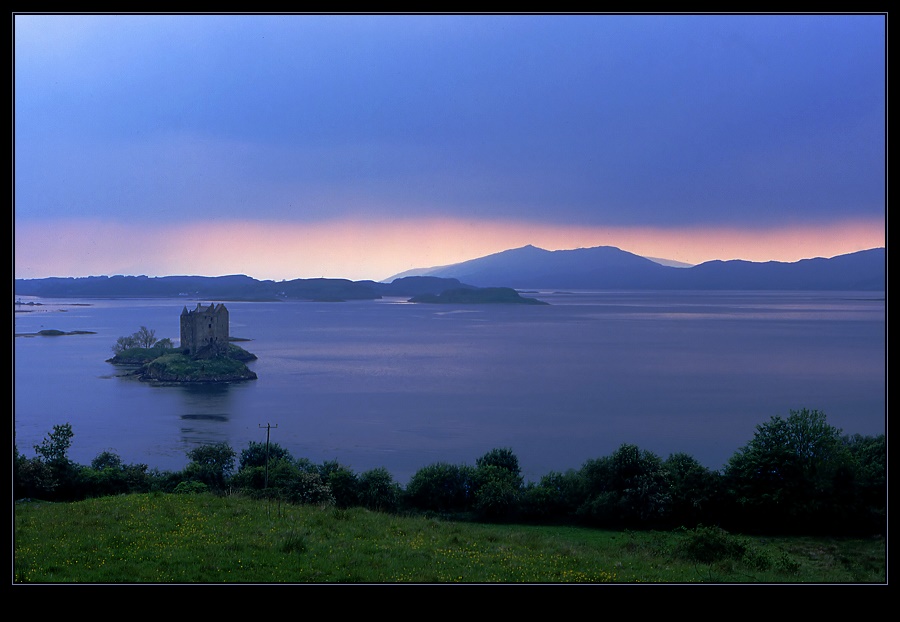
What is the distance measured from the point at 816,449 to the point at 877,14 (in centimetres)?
828

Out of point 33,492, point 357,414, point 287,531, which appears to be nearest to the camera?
point 287,531

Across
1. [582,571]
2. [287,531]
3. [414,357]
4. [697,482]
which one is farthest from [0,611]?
[414,357]

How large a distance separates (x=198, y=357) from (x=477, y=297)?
82.3 ft

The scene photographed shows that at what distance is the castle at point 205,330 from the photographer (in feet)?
127

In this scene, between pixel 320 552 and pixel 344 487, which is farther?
pixel 344 487

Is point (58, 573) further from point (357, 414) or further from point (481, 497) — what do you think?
point (357, 414)

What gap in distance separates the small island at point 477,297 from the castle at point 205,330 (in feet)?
49.5

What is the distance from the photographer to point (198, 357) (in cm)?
3944

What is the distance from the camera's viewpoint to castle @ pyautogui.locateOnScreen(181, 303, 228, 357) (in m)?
38.7

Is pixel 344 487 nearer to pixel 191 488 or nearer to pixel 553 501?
pixel 191 488

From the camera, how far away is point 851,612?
3.62 metres

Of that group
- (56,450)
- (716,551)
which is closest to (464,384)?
(56,450)

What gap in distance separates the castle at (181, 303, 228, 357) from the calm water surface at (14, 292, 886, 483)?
1.85 meters

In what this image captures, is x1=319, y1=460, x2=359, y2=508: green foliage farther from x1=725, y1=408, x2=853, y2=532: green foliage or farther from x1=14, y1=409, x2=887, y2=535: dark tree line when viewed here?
x1=725, y1=408, x2=853, y2=532: green foliage
